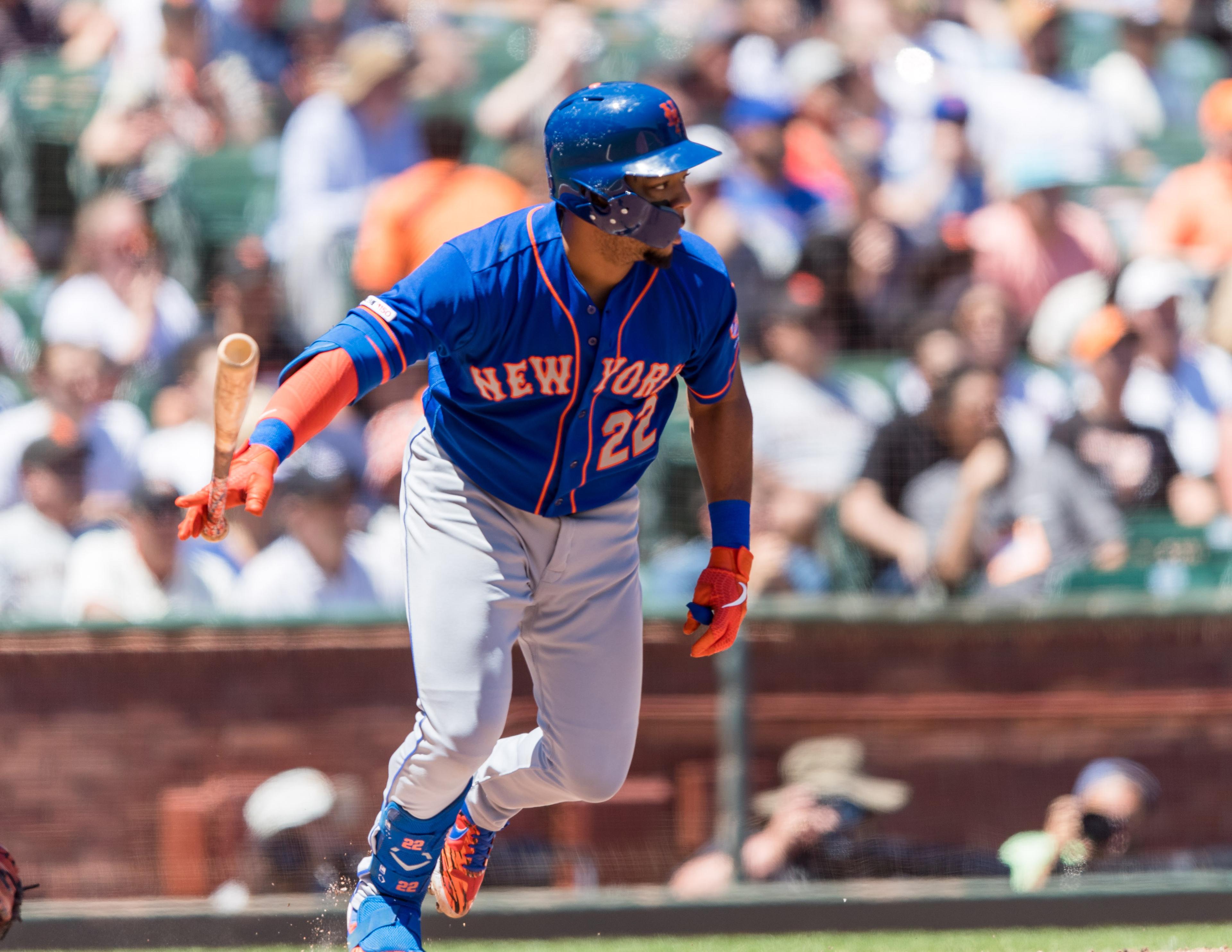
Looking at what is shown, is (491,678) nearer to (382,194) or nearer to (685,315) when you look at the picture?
(685,315)

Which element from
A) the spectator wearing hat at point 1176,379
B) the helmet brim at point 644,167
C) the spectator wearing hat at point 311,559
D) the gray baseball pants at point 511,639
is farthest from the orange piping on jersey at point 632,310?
the spectator wearing hat at point 1176,379

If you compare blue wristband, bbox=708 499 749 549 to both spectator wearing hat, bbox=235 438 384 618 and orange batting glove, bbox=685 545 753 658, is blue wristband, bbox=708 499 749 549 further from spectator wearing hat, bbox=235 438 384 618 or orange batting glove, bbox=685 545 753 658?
spectator wearing hat, bbox=235 438 384 618

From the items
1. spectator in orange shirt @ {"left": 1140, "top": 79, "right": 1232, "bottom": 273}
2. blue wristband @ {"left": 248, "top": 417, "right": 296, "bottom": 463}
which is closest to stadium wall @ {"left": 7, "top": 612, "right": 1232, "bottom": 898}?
spectator in orange shirt @ {"left": 1140, "top": 79, "right": 1232, "bottom": 273}

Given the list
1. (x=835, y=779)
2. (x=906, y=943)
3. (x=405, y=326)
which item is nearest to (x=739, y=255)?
(x=835, y=779)

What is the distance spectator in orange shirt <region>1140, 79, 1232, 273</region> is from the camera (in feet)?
19.9

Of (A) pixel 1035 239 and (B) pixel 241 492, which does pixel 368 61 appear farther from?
(B) pixel 241 492

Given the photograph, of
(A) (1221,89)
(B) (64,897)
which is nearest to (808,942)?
(B) (64,897)

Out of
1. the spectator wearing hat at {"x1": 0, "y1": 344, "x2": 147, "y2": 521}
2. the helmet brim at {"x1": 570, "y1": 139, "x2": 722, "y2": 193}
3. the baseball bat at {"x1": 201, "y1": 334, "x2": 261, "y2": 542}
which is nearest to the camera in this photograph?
the baseball bat at {"x1": 201, "y1": 334, "x2": 261, "y2": 542}

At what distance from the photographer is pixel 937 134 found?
6.29m

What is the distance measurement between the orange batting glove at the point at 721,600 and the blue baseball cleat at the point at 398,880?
0.61 m

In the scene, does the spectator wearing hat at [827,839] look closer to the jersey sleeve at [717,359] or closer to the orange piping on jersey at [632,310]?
the jersey sleeve at [717,359]

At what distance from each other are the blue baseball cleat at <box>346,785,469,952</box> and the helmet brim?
4.24 ft

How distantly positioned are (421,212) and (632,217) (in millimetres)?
3178

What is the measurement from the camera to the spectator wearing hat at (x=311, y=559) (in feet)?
16.3
